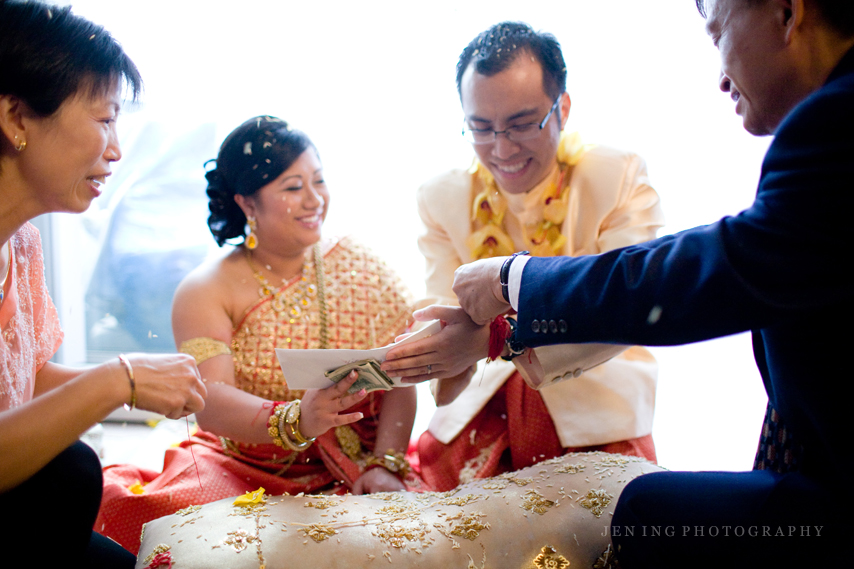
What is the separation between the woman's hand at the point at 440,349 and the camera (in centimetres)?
159

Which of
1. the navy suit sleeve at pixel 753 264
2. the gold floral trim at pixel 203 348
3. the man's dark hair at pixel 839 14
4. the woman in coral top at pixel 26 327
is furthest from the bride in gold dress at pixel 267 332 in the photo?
the man's dark hair at pixel 839 14

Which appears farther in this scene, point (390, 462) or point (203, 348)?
point (390, 462)

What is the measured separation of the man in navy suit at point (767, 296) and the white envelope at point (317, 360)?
381mm

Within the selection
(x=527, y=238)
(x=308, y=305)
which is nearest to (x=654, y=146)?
(x=527, y=238)

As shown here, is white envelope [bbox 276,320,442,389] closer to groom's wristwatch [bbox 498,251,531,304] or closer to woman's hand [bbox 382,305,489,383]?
woman's hand [bbox 382,305,489,383]

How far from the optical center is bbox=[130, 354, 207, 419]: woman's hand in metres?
1.27

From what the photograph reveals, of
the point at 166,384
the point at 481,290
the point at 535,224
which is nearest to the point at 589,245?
the point at 535,224

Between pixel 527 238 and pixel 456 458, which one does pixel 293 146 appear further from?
pixel 456 458

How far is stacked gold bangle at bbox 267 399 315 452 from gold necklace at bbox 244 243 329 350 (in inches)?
12.0

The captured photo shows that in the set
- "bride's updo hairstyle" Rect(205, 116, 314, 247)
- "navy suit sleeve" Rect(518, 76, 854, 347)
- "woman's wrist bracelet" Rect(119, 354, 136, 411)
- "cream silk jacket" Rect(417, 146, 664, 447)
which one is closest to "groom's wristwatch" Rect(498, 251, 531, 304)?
"navy suit sleeve" Rect(518, 76, 854, 347)

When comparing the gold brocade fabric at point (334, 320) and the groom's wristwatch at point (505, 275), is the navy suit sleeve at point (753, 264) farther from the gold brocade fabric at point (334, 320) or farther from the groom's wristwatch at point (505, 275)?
the gold brocade fabric at point (334, 320)

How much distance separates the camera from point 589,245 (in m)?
2.21

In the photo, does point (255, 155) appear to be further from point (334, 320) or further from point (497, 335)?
point (497, 335)

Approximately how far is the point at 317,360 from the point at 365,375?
143mm
